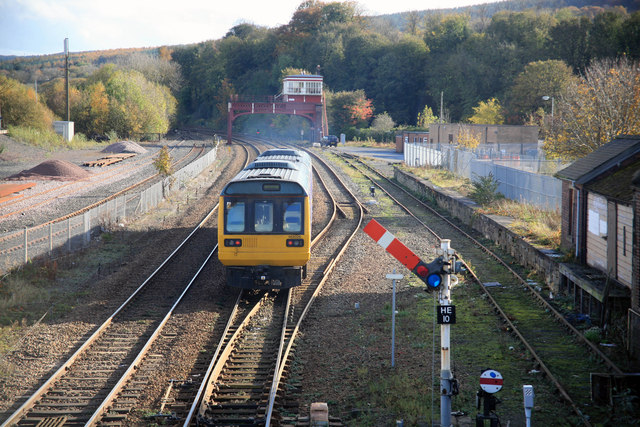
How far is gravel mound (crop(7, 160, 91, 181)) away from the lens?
36062mm

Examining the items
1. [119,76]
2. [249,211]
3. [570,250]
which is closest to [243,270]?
[249,211]

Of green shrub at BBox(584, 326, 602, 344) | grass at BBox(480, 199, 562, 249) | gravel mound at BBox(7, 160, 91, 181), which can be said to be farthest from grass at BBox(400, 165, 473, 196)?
gravel mound at BBox(7, 160, 91, 181)

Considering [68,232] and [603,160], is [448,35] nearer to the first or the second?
[603,160]

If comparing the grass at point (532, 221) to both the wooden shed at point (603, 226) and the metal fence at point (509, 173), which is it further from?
the wooden shed at point (603, 226)

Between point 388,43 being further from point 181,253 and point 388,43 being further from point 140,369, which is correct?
point 140,369

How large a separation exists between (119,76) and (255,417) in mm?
73007

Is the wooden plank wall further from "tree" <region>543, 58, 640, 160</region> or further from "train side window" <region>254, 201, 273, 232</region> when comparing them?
"tree" <region>543, 58, 640, 160</region>

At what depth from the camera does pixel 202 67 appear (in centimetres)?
11562

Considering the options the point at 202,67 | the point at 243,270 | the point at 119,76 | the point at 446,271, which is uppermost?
the point at 202,67

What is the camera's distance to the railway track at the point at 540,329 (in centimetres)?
930

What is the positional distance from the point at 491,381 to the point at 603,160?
970cm

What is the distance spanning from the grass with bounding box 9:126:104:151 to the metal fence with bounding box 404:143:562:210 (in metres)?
34.4

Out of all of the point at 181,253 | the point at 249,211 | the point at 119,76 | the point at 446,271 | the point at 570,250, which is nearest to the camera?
the point at 446,271

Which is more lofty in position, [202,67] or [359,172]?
[202,67]
